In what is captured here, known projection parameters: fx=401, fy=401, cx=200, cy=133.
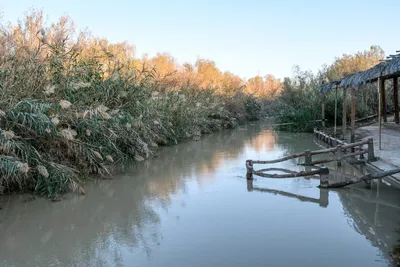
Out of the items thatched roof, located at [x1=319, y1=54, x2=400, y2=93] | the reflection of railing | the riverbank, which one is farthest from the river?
thatched roof, located at [x1=319, y1=54, x2=400, y2=93]

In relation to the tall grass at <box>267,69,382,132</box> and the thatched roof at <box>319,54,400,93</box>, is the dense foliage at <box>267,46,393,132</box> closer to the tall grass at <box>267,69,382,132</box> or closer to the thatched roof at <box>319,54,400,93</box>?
the tall grass at <box>267,69,382,132</box>

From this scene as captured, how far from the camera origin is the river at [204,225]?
4922 mm

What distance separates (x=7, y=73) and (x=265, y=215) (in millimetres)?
5304

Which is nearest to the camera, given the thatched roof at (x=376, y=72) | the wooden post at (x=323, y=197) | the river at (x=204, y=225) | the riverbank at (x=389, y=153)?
the river at (x=204, y=225)

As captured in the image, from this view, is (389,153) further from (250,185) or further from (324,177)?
(250,185)

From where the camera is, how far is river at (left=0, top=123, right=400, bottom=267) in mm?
4922

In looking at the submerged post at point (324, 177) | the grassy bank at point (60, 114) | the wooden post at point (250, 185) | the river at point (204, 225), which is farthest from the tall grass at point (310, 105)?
the river at point (204, 225)

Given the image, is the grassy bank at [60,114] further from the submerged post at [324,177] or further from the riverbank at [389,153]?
the riverbank at [389,153]

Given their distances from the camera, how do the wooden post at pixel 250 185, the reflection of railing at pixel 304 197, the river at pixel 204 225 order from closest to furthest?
the river at pixel 204 225
the reflection of railing at pixel 304 197
the wooden post at pixel 250 185

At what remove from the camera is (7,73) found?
24.3 ft

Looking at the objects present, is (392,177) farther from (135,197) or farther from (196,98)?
(196,98)

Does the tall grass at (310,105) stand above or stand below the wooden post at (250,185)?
above

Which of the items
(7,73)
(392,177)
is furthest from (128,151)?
(392,177)

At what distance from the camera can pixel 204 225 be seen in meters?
6.16
